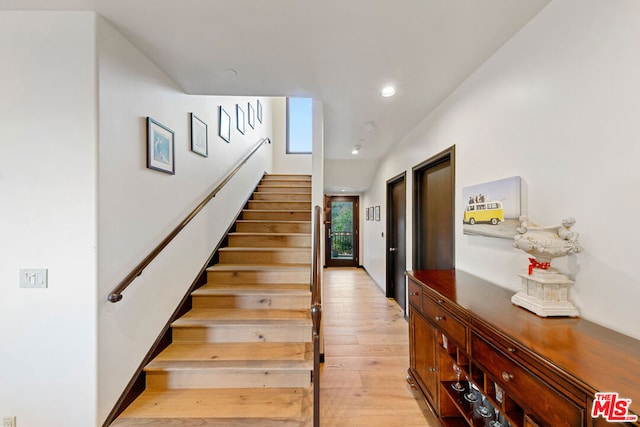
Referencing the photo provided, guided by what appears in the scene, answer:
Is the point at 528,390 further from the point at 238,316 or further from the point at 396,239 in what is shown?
the point at 396,239

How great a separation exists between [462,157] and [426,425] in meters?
2.00

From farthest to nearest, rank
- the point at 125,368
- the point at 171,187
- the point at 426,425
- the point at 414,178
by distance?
the point at 414,178
the point at 171,187
the point at 426,425
the point at 125,368

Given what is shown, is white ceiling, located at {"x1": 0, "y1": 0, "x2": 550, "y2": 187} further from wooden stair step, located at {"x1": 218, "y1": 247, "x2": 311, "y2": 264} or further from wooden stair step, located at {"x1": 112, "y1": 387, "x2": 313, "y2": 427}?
wooden stair step, located at {"x1": 112, "y1": 387, "x2": 313, "y2": 427}

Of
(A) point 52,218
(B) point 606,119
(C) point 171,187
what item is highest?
(B) point 606,119

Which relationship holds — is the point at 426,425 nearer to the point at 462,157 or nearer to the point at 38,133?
the point at 462,157

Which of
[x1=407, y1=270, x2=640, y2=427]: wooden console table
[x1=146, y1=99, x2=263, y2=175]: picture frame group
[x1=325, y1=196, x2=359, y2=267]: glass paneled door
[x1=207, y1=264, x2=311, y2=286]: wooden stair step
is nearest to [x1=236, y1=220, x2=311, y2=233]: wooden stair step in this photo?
[x1=207, y1=264, x2=311, y2=286]: wooden stair step

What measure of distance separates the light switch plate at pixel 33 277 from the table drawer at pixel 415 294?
235cm

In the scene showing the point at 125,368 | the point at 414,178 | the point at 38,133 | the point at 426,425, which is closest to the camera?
the point at 38,133

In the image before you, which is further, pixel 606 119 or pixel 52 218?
pixel 52 218

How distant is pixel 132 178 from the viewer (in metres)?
1.68

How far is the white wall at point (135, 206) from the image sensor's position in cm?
150

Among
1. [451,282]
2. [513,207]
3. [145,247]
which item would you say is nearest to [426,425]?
[451,282]

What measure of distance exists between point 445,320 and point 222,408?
1.53 metres

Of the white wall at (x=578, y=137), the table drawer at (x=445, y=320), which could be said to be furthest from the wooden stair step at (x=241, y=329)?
the white wall at (x=578, y=137)
